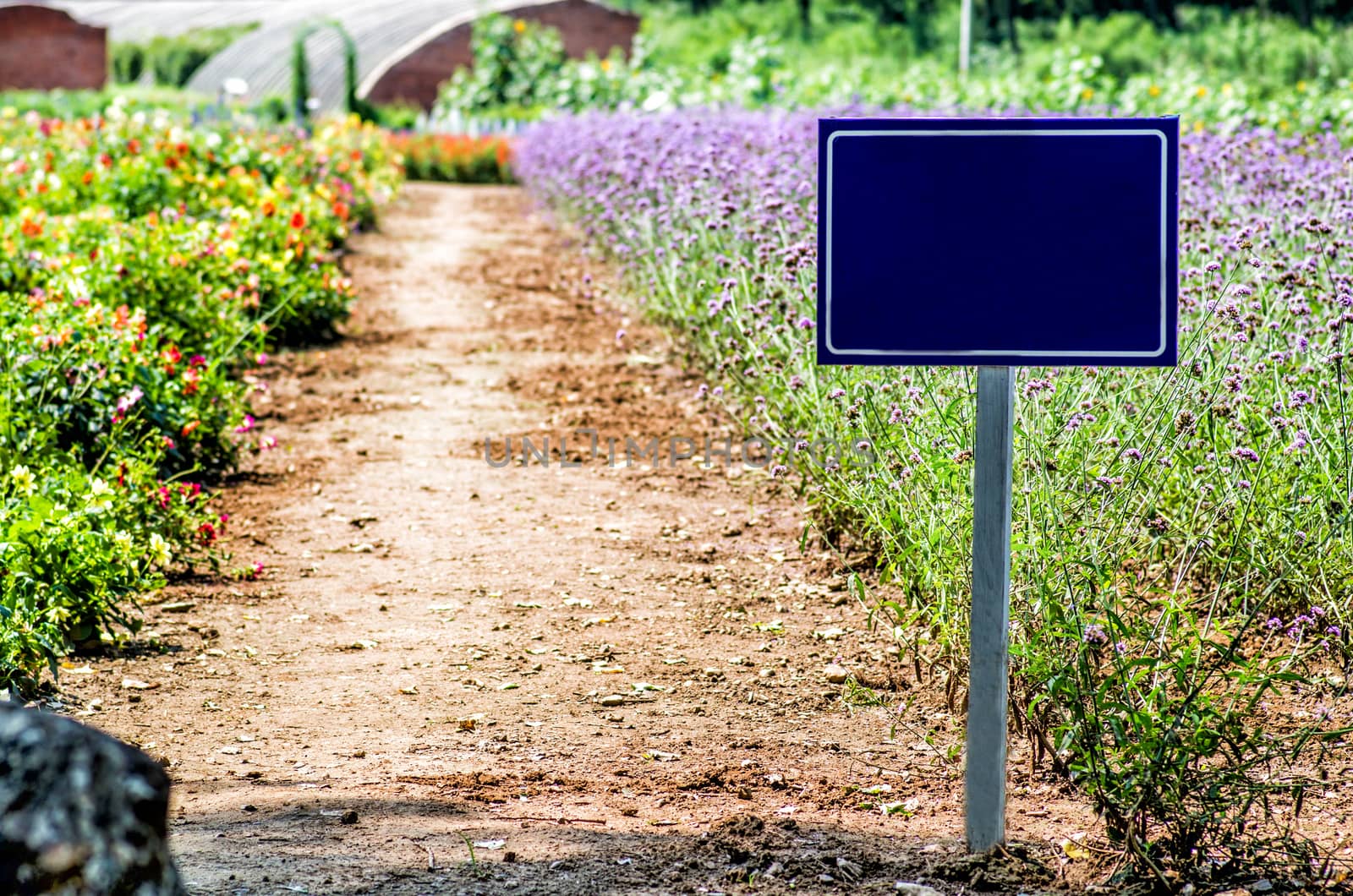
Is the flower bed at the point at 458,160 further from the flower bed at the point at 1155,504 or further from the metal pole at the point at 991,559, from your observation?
the metal pole at the point at 991,559

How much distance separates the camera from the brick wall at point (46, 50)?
136ft

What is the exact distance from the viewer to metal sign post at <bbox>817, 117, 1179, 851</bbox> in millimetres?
2539

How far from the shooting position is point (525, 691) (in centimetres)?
402

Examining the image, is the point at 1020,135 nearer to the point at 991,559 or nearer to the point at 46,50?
the point at 991,559

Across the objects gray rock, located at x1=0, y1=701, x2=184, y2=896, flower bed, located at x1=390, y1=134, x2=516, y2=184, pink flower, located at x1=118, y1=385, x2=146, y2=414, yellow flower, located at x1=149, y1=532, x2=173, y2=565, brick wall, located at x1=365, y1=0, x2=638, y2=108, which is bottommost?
yellow flower, located at x1=149, y1=532, x2=173, y2=565

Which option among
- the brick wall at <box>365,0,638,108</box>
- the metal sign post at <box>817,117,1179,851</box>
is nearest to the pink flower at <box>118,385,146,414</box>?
the metal sign post at <box>817,117,1179,851</box>

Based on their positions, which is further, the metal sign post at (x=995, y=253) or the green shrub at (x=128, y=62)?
the green shrub at (x=128, y=62)

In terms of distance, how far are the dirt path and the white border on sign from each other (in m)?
0.98

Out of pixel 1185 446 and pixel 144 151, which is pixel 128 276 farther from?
pixel 1185 446

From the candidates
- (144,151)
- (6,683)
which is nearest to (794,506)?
(6,683)

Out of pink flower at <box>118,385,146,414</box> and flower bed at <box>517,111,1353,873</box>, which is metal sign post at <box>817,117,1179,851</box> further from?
pink flower at <box>118,385,146,414</box>

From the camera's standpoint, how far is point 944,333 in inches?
103

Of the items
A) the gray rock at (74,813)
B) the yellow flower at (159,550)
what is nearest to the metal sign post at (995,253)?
the gray rock at (74,813)

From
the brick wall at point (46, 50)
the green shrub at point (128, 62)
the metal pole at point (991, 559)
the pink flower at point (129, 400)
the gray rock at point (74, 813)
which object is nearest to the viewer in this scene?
the gray rock at point (74, 813)
